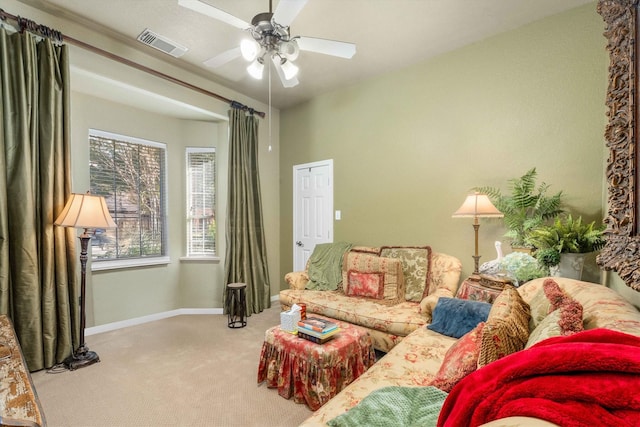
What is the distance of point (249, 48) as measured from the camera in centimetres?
198

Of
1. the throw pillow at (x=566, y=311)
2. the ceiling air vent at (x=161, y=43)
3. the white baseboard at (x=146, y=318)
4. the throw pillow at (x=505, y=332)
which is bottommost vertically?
the white baseboard at (x=146, y=318)

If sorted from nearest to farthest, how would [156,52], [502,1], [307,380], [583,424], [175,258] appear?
[583,424] < [307,380] < [502,1] < [156,52] < [175,258]

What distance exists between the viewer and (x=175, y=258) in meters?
3.96

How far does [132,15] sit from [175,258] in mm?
2787

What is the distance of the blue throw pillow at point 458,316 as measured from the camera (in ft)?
6.40

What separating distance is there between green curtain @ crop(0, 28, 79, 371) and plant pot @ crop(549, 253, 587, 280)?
3.92 m

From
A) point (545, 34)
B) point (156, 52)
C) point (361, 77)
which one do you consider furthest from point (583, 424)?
point (156, 52)

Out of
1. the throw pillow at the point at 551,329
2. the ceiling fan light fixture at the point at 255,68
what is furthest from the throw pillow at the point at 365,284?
the ceiling fan light fixture at the point at 255,68

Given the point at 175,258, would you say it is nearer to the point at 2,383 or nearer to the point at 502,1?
the point at 2,383

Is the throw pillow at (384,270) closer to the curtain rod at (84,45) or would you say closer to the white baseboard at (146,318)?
the white baseboard at (146,318)

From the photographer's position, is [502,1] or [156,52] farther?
[156,52]

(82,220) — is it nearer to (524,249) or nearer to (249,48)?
(249,48)

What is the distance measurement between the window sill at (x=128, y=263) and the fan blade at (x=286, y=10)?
3209 mm

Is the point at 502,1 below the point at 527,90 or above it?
above
